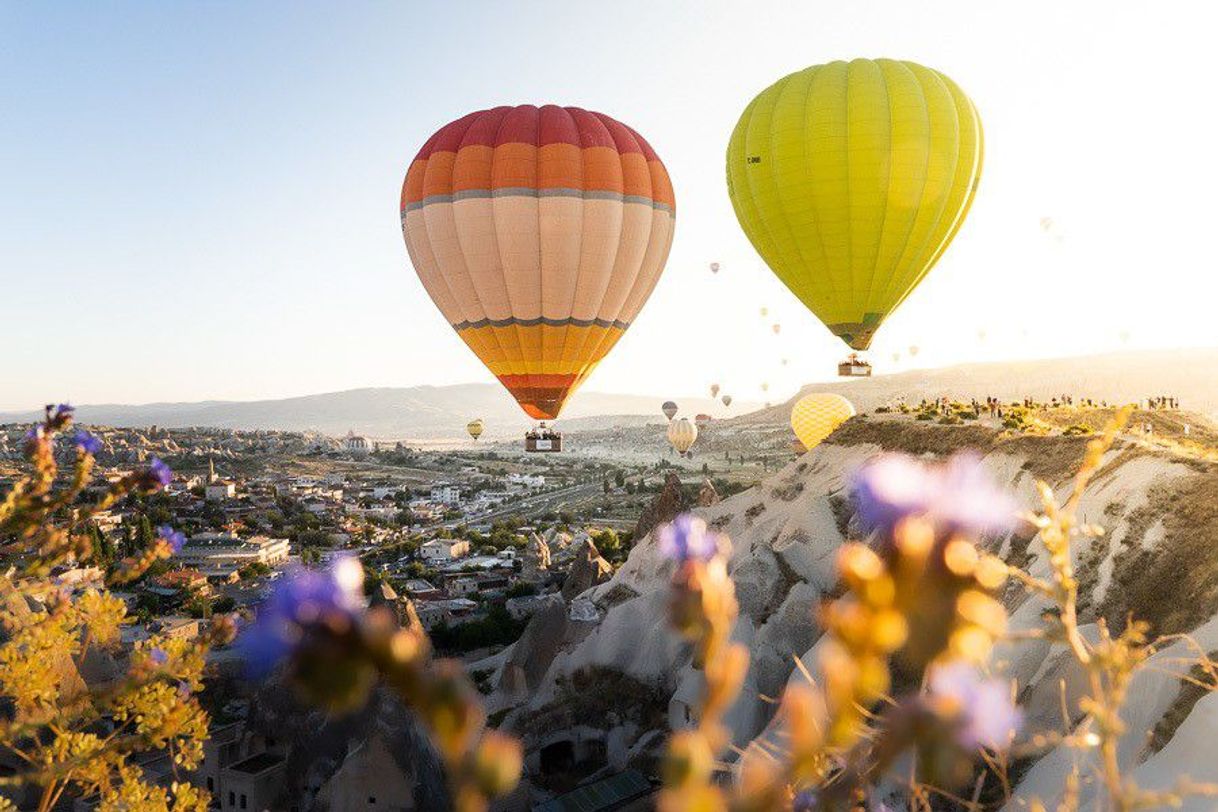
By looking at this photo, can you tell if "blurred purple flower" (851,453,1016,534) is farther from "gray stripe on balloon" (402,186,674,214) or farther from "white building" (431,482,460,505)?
"white building" (431,482,460,505)

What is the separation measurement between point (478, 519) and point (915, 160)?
296 feet

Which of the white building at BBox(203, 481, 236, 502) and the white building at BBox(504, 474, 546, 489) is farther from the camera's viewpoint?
the white building at BBox(504, 474, 546, 489)

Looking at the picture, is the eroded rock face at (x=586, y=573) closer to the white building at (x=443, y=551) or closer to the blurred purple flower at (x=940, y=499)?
the white building at (x=443, y=551)

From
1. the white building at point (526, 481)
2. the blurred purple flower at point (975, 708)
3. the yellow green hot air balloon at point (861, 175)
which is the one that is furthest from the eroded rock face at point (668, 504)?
the white building at point (526, 481)

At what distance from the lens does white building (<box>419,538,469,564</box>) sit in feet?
248

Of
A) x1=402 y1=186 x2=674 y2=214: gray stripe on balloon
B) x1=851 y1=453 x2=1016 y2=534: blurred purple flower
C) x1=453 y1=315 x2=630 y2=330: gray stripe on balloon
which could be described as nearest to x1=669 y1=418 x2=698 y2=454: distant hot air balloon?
x1=453 y1=315 x2=630 y2=330: gray stripe on balloon

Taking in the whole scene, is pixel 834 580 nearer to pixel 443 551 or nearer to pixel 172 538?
pixel 172 538

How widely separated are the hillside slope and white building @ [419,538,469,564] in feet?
139

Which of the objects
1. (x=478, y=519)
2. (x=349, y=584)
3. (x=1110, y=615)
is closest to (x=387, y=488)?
(x=478, y=519)

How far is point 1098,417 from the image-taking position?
106 feet

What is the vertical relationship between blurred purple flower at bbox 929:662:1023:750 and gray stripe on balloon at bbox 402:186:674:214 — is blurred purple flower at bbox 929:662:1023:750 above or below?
below

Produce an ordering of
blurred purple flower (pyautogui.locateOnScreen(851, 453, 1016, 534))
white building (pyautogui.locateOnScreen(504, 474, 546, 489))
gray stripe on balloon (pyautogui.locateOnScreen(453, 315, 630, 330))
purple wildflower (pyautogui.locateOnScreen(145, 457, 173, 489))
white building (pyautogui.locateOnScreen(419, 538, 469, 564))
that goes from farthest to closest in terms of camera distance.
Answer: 1. white building (pyautogui.locateOnScreen(504, 474, 546, 489))
2. white building (pyautogui.locateOnScreen(419, 538, 469, 564))
3. gray stripe on balloon (pyautogui.locateOnScreen(453, 315, 630, 330))
4. purple wildflower (pyautogui.locateOnScreen(145, 457, 173, 489))
5. blurred purple flower (pyautogui.locateOnScreen(851, 453, 1016, 534))

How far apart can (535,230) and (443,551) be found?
169 ft

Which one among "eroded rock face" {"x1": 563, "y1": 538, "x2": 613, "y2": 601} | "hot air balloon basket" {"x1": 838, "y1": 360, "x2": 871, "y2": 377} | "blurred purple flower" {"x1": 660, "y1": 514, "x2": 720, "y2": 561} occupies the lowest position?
"eroded rock face" {"x1": 563, "y1": 538, "x2": 613, "y2": 601}
